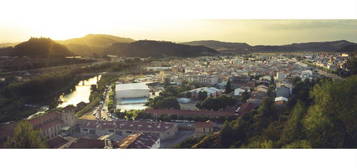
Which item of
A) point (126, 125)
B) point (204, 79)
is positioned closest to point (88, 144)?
point (126, 125)

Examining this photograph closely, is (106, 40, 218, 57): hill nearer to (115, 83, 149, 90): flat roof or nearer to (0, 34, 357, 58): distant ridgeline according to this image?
(0, 34, 357, 58): distant ridgeline

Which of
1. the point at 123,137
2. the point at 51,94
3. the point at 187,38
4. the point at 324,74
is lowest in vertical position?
the point at 123,137

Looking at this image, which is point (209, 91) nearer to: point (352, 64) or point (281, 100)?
point (281, 100)

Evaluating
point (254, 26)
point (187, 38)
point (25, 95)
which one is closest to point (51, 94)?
point (25, 95)

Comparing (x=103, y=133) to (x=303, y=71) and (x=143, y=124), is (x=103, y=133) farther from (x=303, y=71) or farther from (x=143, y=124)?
(x=303, y=71)

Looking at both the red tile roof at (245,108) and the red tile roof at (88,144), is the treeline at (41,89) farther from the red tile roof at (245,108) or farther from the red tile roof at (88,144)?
the red tile roof at (245,108)
